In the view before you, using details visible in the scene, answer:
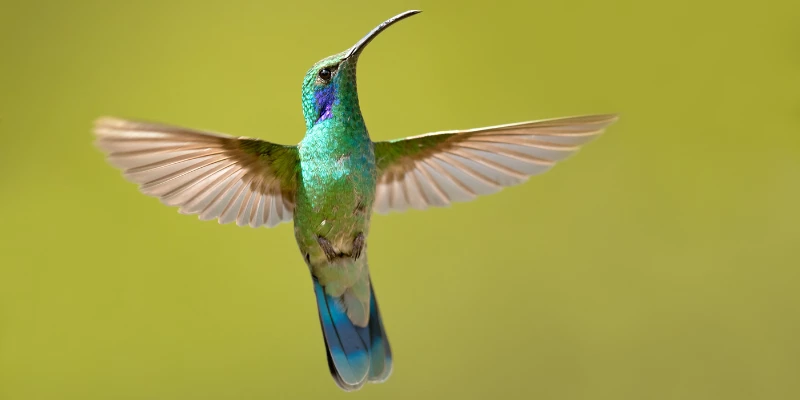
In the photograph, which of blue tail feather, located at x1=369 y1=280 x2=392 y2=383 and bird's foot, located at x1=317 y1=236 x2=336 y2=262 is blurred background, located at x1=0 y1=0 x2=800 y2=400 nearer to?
blue tail feather, located at x1=369 y1=280 x2=392 y2=383

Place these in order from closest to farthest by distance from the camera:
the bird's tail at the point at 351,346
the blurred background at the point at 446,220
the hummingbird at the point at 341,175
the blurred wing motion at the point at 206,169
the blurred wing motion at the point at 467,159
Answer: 1. the blurred wing motion at the point at 206,169
2. the hummingbird at the point at 341,175
3. the blurred wing motion at the point at 467,159
4. the bird's tail at the point at 351,346
5. the blurred background at the point at 446,220

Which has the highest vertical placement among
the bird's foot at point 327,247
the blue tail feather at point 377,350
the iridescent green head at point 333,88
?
the iridescent green head at point 333,88

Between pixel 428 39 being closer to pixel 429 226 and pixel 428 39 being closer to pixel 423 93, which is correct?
pixel 423 93

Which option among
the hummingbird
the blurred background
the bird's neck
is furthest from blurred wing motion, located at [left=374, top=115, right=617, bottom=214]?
the blurred background

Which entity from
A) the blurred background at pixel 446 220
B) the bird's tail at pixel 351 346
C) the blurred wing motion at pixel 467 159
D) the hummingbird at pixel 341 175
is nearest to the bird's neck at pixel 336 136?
the hummingbird at pixel 341 175

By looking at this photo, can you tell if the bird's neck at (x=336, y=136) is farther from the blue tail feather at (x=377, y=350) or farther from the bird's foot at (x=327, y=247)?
the blue tail feather at (x=377, y=350)

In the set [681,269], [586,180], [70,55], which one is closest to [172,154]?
[70,55]
